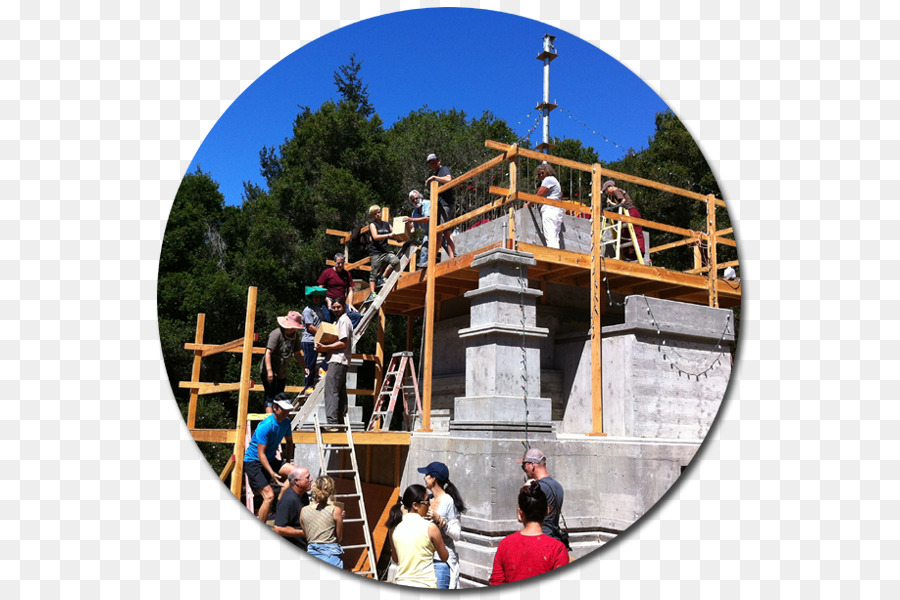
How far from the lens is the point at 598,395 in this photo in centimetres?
806

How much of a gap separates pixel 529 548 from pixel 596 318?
4337mm

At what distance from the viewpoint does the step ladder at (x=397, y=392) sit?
10125 millimetres

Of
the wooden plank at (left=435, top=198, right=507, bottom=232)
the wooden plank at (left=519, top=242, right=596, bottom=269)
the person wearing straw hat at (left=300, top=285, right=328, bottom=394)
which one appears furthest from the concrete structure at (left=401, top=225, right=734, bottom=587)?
the person wearing straw hat at (left=300, top=285, right=328, bottom=394)

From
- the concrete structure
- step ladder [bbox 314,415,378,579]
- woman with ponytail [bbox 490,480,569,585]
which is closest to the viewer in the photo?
woman with ponytail [bbox 490,480,569,585]

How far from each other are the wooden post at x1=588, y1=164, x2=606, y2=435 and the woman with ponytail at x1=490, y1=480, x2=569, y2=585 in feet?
10.9

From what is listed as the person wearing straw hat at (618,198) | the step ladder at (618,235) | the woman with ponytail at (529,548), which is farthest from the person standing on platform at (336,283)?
the woman with ponytail at (529,548)

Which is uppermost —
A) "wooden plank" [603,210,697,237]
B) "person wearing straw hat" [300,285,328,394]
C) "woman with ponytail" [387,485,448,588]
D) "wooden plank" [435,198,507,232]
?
"wooden plank" [603,210,697,237]

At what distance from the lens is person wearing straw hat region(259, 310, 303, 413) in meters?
7.94

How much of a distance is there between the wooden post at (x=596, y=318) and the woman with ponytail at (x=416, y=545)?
351 centimetres

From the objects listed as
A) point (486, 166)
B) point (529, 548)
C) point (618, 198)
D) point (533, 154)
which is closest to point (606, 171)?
point (533, 154)

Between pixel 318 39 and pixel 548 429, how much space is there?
14.7 feet

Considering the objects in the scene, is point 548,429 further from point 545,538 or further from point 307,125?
point 307,125

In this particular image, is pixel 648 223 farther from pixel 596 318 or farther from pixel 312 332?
pixel 312 332

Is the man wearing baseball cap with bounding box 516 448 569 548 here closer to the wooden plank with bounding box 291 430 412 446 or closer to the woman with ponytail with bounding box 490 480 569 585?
the woman with ponytail with bounding box 490 480 569 585
